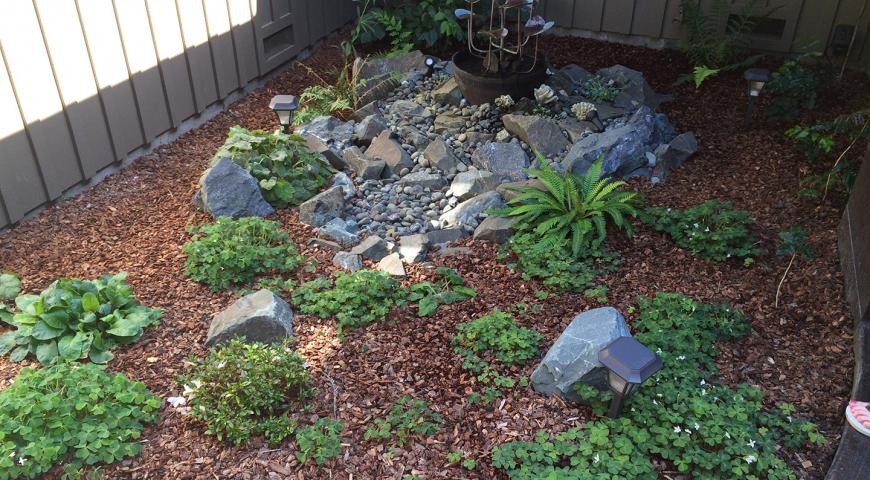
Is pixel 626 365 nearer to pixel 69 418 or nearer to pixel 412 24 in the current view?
pixel 69 418

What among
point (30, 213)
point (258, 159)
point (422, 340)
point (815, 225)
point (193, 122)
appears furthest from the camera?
point (193, 122)

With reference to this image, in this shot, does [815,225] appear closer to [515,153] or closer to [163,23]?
[515,153]

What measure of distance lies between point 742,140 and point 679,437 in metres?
3.52

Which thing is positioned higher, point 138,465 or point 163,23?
point 163,23

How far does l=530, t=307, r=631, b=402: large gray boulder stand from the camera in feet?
11.4

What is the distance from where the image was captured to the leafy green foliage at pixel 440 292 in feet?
13.6

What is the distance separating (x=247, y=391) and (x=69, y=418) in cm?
79

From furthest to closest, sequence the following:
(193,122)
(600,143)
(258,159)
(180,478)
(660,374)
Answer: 1. (193,122)
2. (600,143)
3. (258,159)
4. (660,374)
5. (180,478)

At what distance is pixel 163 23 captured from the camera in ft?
19.1

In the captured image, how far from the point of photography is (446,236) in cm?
507

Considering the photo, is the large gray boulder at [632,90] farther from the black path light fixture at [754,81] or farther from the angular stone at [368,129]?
the angular stone at [368,129]

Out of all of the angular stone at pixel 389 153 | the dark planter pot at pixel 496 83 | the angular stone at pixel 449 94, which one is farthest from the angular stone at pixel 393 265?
the angular stone at pixel 449 94

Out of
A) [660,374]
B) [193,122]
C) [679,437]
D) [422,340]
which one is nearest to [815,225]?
[660,374]

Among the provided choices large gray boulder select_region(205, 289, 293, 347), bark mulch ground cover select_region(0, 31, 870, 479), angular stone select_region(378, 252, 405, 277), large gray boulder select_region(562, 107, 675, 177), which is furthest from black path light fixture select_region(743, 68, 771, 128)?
large gray boulder select_region(205, 289, 293, 347)
